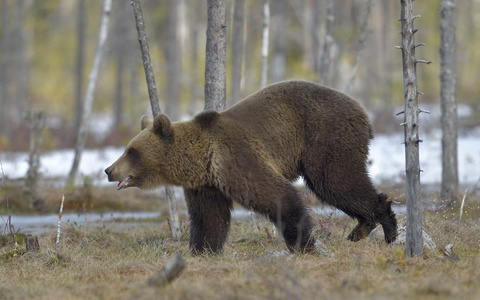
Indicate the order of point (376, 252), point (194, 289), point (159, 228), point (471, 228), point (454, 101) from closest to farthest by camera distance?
1. point (194, 289)
2. point (376, 252)
3. point (471, 228)
4. point (159, 228)
5. point (454, 101)

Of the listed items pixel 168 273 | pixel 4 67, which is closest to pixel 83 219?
pixel 168 273

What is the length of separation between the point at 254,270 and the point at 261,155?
1722mm

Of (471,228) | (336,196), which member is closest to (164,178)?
(336,196)

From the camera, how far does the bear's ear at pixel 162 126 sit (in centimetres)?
700

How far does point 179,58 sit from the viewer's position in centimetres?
3203

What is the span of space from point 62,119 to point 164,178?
81.4 feet

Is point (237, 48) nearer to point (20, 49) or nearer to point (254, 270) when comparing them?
point (254, 270)

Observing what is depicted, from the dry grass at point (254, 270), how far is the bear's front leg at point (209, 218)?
0.77 ft

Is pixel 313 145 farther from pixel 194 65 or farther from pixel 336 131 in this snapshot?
pixel 194 65

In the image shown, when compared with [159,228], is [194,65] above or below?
above

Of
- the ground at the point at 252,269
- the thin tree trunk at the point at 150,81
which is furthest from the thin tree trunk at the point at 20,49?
the ground at the point at 252,269

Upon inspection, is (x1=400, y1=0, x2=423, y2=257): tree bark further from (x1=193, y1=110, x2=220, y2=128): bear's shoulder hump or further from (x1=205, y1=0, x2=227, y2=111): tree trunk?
(x1=205, y1=0, x2=227, y2=111): tree trunk

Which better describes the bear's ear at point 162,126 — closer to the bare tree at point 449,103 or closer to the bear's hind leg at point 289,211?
the bear's hind leg at point 289,211

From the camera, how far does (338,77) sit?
120 feet
